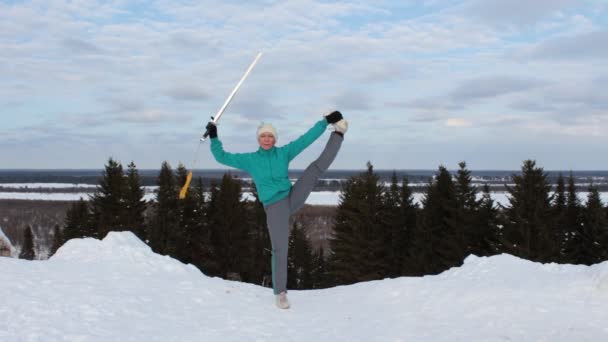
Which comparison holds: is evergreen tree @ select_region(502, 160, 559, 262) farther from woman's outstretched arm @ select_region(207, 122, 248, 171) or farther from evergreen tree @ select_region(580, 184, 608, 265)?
woman's outstretched arm @ select_region(207, 122, 248, 171)

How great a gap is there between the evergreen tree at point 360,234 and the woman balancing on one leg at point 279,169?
29.6 m

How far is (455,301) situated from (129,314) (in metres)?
4.36

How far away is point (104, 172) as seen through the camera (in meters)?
39.7

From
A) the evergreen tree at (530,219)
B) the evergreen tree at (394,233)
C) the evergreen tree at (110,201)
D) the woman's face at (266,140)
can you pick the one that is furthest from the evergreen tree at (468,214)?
the woman's face at (266,140)

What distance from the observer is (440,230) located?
38.7 m

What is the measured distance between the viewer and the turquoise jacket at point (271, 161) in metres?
7.78

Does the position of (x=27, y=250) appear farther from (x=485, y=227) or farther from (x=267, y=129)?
(x=267, y=129)

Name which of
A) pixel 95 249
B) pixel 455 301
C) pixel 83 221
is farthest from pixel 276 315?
pixel 83 221

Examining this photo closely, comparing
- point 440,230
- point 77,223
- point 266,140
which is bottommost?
point 77,223

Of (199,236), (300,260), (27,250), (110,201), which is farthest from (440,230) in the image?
(27,250)

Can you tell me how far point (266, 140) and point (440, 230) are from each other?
32.9m

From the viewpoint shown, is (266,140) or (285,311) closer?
(285,311)

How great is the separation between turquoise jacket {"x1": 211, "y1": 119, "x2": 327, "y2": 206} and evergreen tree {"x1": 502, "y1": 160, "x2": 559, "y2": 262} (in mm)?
26087

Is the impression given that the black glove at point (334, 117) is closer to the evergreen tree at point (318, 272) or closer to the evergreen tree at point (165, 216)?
the evergreen tree at point (165, 216)
